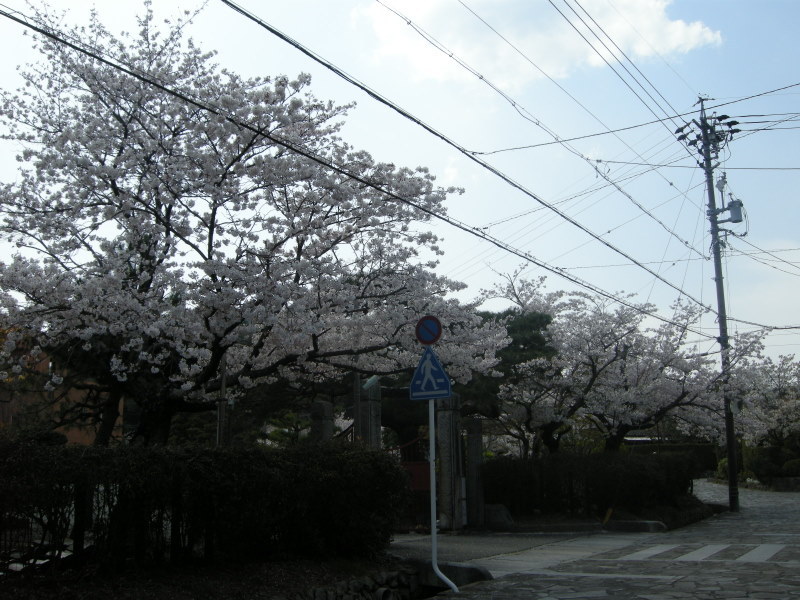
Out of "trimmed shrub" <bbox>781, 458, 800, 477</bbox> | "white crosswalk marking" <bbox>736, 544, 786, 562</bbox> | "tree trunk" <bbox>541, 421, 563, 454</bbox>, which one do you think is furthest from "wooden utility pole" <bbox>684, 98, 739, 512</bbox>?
"trimmed shrub" <bbox>781, 458, 800, 477</bbox>

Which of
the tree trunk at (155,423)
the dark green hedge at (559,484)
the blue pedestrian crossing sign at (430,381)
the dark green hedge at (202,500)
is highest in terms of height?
the blue pedestrian crossing sign at (430,381)

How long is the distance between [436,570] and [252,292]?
17.1ft

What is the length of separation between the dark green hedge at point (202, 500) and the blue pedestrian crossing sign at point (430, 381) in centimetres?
99

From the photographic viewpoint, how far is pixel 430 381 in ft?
30.9

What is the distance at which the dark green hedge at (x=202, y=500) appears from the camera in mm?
6824

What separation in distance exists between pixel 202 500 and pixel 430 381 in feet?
10.4

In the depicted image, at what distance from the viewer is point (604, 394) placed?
69.3 feet

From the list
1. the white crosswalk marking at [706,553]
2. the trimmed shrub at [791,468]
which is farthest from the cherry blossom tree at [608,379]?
the trimmed shrub at [791,468]

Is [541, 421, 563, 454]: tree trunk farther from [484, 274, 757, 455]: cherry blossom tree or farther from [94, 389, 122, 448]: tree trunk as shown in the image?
[94, 389, 122, 448]: tree trunk

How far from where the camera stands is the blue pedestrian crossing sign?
9.34 metres

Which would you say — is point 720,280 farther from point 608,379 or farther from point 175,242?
point 175,242

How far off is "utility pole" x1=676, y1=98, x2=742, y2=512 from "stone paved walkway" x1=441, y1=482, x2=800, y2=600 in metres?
5.75

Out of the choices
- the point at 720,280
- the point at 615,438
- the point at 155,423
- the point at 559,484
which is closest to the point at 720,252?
the point at 720,280

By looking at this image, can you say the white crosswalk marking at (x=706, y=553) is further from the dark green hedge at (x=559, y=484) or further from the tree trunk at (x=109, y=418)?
the tree trunk at (x=109, y=418)
